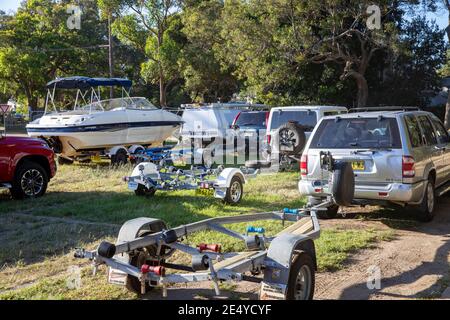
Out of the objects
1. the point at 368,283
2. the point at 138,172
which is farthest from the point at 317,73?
the point at 368,283

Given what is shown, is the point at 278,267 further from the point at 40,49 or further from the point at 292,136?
the point at 40,49

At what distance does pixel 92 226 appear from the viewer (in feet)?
25.2

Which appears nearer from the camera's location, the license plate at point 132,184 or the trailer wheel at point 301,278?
the trailer wheel at point 301,278

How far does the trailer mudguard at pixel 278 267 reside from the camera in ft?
12.9

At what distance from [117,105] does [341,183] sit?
11351mm

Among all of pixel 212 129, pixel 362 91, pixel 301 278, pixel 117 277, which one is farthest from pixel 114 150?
pixel 362 91

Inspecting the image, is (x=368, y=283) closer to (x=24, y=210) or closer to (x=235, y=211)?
(x=235, y=211)

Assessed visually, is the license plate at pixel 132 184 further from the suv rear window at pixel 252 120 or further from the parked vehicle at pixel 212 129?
the suv rear window at pixel 252 120

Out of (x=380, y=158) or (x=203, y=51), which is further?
(x=203, y=51)

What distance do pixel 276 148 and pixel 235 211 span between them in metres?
3.95

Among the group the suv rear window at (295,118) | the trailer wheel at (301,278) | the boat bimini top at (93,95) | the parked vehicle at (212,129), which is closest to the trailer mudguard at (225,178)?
the suv rear window at (295,118)

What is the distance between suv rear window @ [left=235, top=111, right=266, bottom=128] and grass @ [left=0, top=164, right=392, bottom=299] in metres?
4.23

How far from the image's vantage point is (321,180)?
757cm

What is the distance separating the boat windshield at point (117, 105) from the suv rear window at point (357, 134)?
30.6ft
